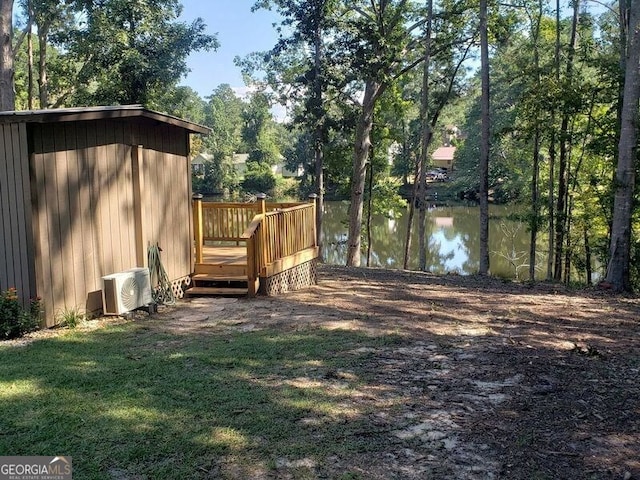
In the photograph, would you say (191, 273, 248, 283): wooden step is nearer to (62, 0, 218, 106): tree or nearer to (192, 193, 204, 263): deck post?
(192, 193, 204, 263): deck post

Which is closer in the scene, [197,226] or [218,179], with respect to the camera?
[197,226]

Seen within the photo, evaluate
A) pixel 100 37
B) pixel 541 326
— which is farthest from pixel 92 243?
pixel 100 37

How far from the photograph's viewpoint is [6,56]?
11445mm

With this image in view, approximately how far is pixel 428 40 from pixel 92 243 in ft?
40.7

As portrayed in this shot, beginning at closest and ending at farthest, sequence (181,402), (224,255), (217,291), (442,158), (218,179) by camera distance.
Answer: (181,402)
(217,291)
(224,255)
(218,179)
(442,158)

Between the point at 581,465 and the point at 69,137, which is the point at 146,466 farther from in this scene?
the point at 69,137

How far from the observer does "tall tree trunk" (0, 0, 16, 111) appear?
36.9ft

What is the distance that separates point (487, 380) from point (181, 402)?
227 cm

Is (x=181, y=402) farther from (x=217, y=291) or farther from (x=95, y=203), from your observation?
(x=217, y=291)

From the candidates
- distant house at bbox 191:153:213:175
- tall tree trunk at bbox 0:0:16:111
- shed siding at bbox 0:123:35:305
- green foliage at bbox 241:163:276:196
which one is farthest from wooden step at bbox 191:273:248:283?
distant house at bbox 191:153:213:175

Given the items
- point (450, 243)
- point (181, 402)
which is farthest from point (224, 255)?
point (450, 243)

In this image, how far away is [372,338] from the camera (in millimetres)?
5492

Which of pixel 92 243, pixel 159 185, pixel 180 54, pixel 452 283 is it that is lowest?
pixel 452 283

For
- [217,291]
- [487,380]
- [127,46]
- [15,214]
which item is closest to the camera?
[487,380]
